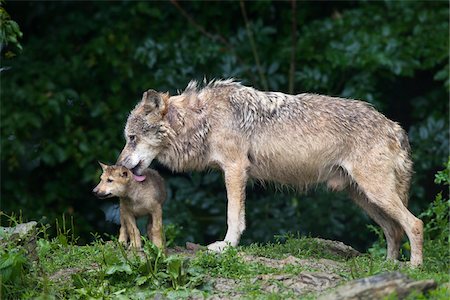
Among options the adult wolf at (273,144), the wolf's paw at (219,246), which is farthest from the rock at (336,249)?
the wolf's paw at (219,246)

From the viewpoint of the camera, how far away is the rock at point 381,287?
24.0 feet

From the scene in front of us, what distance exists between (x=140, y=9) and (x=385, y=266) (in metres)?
6.72

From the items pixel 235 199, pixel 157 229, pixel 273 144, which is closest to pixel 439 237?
pixel 273 144

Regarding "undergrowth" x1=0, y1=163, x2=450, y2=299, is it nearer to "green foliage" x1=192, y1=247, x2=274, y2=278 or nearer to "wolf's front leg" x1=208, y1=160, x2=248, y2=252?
"green foliage" x1=192, y1=247, x2=274, y2=278

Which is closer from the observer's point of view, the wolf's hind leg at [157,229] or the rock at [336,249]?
the wolf's hind leg at [157,229]

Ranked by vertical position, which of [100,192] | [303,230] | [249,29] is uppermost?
[249,29]

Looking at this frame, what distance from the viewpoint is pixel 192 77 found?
14250 millimetres

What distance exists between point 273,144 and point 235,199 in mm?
675

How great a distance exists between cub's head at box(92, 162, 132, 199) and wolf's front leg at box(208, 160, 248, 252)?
965 millimetres

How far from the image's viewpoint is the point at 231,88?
1029 centimetres

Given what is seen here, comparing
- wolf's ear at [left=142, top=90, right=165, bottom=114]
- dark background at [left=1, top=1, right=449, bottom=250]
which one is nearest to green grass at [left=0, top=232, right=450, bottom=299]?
wolf's ear at [left=142, top=90, right=165, bottom=114]

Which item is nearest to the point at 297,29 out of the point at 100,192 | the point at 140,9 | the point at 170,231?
the point at 140,9

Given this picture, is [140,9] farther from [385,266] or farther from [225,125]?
[385,266]

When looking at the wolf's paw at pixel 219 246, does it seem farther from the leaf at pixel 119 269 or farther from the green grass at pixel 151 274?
the leaf at pixel 119 269
